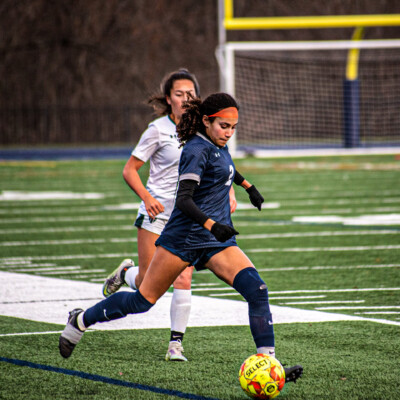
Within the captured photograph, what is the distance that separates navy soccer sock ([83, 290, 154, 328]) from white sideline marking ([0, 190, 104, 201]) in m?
13.3

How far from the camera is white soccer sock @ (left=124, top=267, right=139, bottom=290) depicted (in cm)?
752

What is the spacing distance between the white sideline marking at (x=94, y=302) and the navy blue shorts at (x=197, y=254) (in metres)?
1.65

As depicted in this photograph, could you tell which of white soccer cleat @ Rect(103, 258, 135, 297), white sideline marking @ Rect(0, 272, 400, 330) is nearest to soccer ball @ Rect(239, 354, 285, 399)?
white sideline marking @ Rect(0, 272, 400, 330)

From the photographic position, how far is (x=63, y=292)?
28.8 ft

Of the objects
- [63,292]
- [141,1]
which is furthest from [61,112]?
[63,292]

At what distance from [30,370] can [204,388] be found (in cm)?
117

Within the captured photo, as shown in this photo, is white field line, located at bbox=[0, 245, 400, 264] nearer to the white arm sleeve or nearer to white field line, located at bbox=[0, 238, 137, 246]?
white field line, located at bbox=[0, 238, 137, 246]

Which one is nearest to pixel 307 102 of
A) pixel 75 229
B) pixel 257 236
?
pixel 75 229

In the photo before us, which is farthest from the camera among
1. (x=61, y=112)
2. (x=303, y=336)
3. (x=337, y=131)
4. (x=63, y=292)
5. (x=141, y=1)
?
(x=141, y=1)

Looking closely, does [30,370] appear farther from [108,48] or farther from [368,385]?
[108,48]

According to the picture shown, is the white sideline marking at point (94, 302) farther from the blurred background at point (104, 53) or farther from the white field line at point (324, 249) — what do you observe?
the blurred background at point (104, 53)

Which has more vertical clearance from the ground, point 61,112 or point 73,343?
point 73,343

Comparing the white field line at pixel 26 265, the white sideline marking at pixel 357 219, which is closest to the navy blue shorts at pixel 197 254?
the white field line at pixel 26 265

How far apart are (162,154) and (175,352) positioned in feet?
5.57
